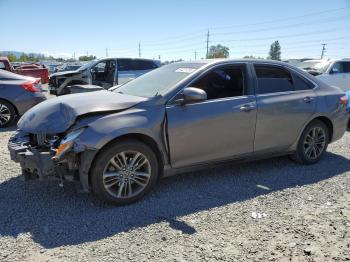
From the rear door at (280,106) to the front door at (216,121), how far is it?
20cm

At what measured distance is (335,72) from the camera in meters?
13.3

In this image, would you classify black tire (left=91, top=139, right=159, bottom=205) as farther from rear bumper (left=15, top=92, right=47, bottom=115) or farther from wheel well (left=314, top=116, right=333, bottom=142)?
rear bumper (left=15, top=92, right=47, bottom=115)

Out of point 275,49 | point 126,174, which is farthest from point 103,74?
point 275,49

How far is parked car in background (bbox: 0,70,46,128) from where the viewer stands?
780 cm

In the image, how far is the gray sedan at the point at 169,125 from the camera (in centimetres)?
353

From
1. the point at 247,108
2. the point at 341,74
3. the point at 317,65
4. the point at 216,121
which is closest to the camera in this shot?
the point at 216,121

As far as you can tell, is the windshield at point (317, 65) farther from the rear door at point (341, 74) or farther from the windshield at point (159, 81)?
the windshield at point (159, 81)

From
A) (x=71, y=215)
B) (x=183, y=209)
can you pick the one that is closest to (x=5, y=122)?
(x=71, y=215)

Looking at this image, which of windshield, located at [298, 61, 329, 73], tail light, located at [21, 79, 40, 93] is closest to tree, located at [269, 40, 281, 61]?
windshield, located at [298, 61, 329, 73]

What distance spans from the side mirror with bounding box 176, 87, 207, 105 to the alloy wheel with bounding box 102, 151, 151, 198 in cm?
82

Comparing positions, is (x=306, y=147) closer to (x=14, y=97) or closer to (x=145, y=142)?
(x=145, y=142)

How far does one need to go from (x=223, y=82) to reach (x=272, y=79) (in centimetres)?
85

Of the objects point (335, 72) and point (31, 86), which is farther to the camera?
point (335, 72)

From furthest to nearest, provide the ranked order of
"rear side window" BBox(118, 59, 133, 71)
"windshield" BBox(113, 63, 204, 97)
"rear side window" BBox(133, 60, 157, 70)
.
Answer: "rear side window" BBox(133, 60, 157, 70), "rear side window" BBox(118, 59, 133, 71), "windshield" BBox(113, 63, 204, 97)
